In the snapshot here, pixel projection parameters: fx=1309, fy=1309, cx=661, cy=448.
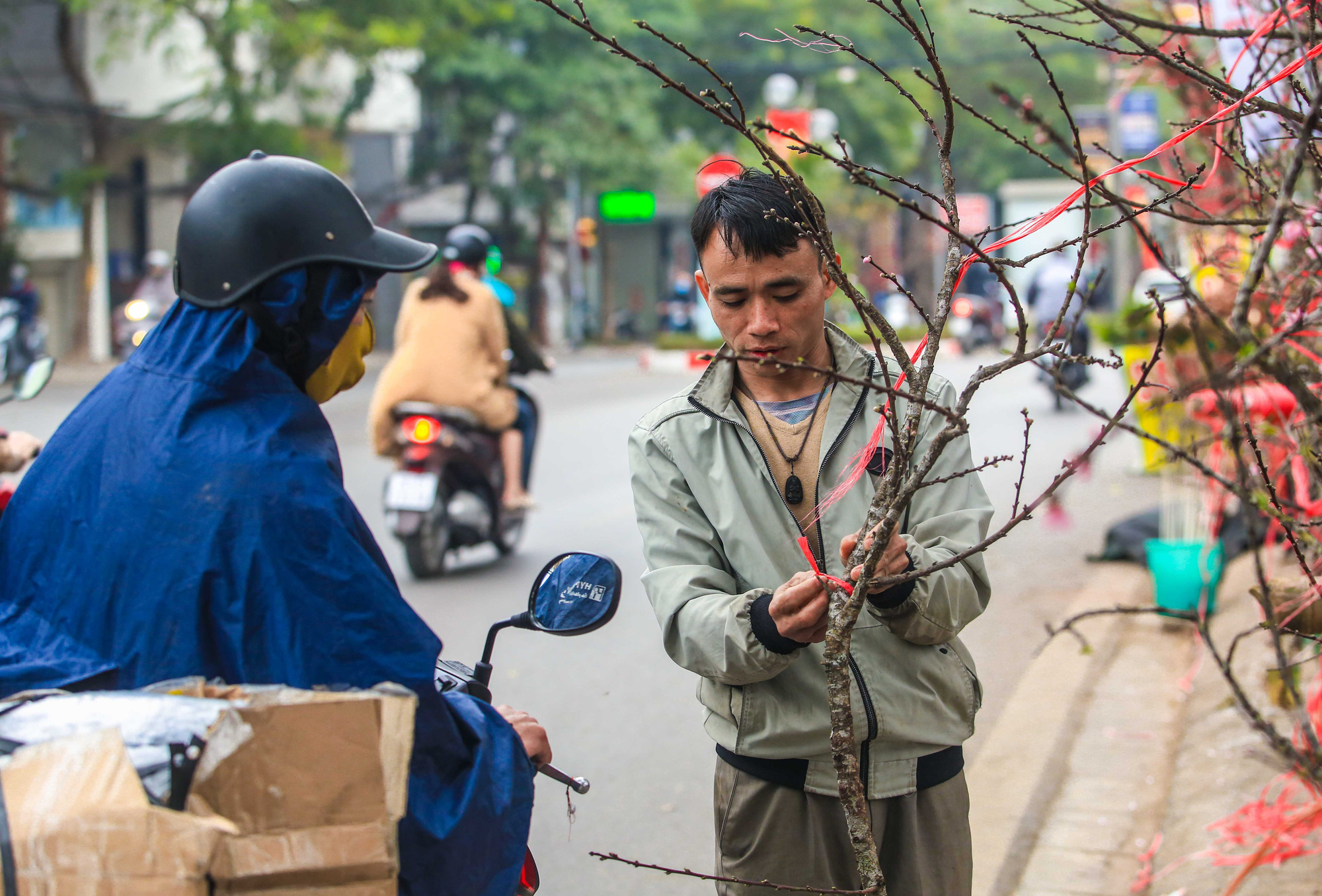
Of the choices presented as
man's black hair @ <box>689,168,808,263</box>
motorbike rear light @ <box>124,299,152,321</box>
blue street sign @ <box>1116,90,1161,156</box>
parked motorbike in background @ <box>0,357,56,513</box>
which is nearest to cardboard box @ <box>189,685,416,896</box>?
man's black hair @ <box>689,168,808,263</box>

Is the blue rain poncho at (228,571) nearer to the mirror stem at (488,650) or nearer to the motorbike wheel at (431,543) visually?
the mirror stem at (488,650)

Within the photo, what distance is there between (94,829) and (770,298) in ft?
4.12

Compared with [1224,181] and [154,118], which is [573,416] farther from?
[154,118]

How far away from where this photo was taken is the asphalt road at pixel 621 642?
3.93 metres

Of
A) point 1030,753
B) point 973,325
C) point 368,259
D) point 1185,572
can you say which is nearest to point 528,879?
point 368,259

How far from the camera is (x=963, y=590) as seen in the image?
1984 millimetres

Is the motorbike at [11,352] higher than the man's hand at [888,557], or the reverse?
the man's hand at [888,557]

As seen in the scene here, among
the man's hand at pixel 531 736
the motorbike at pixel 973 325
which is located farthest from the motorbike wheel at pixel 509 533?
the motorbike at pixel 973 325

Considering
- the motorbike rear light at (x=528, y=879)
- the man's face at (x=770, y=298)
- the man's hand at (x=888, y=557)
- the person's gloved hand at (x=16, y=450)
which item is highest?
the man's face at (x=770, y=298)

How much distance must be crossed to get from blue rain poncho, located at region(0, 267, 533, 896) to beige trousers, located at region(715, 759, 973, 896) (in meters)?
0.49

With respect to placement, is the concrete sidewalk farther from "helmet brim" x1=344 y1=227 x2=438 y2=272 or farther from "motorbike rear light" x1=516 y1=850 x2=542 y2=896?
"helmet brim" x1=344 y1=227 x2=438 y2=272

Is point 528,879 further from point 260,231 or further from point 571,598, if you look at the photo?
point 260,231

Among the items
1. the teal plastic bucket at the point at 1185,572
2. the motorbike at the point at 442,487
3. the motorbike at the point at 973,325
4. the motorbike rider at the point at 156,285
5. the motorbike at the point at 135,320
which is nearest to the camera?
the teal plastic bucket at the point at 1185,572

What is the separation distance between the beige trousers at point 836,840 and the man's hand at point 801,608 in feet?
1.30
